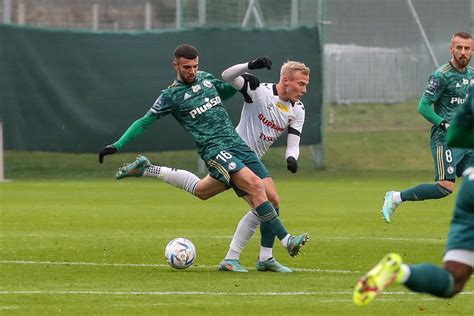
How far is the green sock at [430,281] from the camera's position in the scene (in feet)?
21.4

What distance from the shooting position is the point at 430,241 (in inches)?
525

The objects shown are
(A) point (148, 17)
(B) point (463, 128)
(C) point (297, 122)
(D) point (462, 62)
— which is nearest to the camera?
(B) point (463, 128)

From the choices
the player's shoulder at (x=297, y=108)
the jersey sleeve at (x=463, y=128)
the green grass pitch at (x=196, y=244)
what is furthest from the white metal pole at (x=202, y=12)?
the jersey sleeve at (x=463, y=128)

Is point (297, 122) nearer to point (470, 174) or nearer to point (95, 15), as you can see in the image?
point (470, 174)

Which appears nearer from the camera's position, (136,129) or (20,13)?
(136,129)

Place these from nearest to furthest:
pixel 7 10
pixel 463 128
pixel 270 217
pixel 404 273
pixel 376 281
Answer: pixel 376 281
pixel 404 273
pixel 463 128
pixel 270 217
pixel 7 10

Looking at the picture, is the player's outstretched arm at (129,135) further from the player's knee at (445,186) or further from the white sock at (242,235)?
the player's knee at (445,186)

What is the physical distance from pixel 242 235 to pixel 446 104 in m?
3.46

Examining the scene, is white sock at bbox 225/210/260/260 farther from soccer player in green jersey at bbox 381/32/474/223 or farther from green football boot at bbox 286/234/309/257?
soccer player in green jersey at bbox 381/32/474/223

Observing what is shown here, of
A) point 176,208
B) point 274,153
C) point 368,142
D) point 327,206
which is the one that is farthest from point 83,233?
point 368,142

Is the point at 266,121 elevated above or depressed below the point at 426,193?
above

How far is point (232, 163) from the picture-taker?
10.8 metres

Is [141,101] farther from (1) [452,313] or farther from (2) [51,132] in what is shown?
(1) [452,313]

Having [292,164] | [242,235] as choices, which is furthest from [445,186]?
[242,235]
